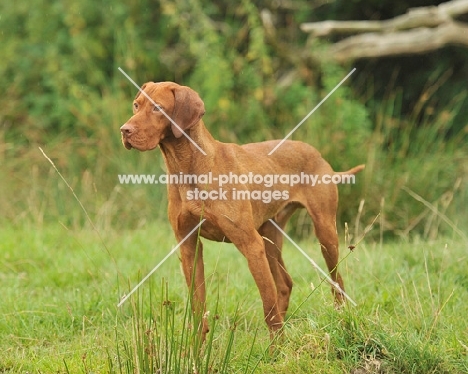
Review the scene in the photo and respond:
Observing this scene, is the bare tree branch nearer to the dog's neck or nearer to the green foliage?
the green foliage

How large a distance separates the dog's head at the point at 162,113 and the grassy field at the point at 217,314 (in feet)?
2.22

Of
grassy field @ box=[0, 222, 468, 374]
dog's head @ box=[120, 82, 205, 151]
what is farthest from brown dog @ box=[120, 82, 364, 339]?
grassy field @ box=[0, 222, 468, 374]

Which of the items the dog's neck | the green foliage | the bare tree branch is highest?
the dog's neck

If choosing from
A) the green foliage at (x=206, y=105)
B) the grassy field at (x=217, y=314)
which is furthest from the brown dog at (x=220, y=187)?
the green foliage at (x=206, y=105)

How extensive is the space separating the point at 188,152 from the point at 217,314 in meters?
0.90

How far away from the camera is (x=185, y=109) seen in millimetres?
4105

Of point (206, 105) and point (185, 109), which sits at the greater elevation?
point (185, 109)

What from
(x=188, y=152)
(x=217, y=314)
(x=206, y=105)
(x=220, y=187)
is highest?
(x=188, y=152)


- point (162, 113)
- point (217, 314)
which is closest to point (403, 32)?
point (162, 113)

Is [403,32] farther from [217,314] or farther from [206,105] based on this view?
[217,314]

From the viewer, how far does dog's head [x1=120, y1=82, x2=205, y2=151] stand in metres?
3.95

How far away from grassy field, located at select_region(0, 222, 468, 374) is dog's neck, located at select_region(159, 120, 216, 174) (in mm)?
518

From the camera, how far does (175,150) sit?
4230 millimetres

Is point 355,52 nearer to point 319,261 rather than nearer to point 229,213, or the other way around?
point 319,261
